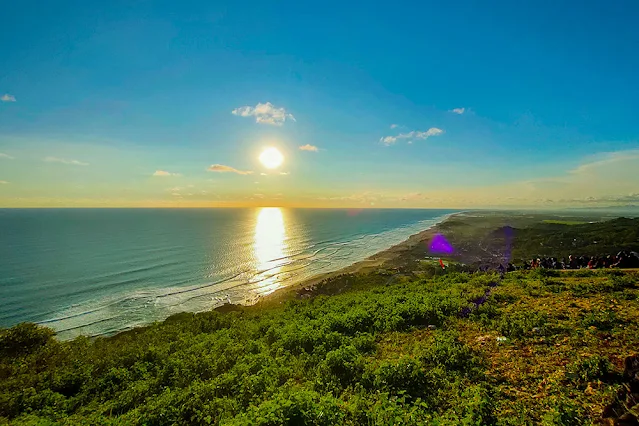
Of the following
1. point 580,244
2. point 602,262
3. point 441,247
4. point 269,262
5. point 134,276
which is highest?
point 602,262

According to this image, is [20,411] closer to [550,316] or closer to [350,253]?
[550,316]

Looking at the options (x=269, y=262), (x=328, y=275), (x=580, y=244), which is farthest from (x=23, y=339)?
(x=580, y=244)

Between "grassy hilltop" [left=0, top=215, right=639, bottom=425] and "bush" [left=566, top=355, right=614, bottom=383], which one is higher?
"bush" [left=566, top=355, right=614, bottom=383]

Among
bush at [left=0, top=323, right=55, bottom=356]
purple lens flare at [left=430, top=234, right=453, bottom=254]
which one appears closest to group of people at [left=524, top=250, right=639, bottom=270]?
bush at [left=0, top=323, right=55, bottom=356]

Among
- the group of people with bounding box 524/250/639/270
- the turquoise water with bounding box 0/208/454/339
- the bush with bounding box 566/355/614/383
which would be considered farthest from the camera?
the turquoise water with bounding box 0/208/454/339

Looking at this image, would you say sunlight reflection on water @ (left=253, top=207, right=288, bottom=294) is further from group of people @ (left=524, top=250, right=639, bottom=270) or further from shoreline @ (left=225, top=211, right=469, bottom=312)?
group of people @ (left=524, top=250, right=639, bottom=270)

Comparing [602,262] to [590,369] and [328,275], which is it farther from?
[328,275]
